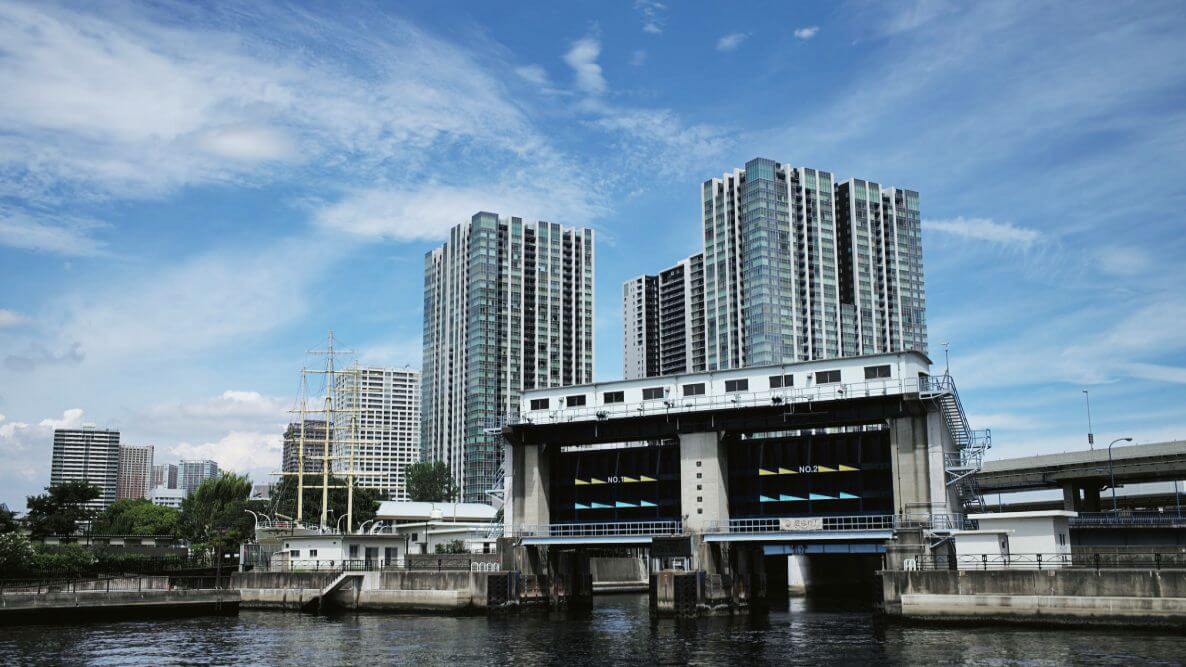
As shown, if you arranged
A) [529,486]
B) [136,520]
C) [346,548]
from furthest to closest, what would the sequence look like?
[136,520] < [346,548] < [529,486]

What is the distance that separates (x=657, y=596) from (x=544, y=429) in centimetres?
2002

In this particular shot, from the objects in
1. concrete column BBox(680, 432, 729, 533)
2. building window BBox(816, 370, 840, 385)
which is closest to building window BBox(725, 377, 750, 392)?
concrete column BBox(680, 432, 729, 533)

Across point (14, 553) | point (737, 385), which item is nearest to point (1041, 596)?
point (737, 385)

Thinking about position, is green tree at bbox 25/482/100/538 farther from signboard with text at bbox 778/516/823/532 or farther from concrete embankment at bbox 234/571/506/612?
signboard with text at bbox 778/516/823/532

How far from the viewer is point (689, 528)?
7881 centimetres

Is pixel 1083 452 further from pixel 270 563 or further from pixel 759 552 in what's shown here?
pixel 270 563

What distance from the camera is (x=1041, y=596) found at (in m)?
58.5

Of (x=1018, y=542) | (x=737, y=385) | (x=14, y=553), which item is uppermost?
(x=737, y=385)

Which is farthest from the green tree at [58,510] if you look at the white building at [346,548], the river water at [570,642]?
the river water at [570,642]

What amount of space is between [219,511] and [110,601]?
253 ft

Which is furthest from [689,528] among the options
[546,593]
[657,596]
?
[546,593]

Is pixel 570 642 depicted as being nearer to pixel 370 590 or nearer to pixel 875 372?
Result: pixel 370 590

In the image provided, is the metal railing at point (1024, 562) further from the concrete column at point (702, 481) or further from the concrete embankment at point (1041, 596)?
the concrete column at point (702, 481)

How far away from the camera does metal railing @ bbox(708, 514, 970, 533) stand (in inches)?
2778
